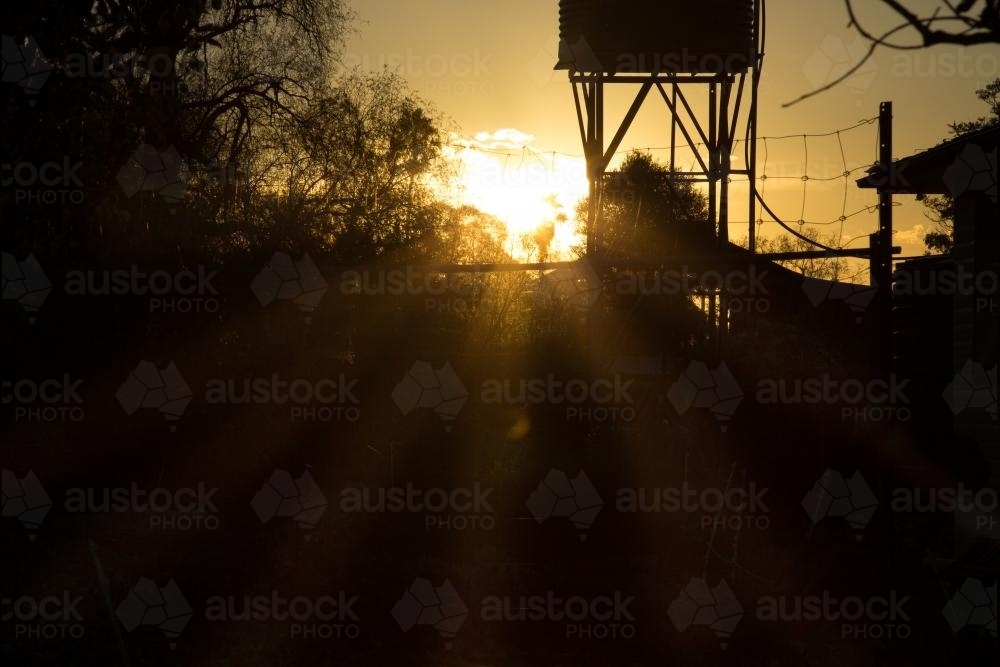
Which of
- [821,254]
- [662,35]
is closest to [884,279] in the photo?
[821,254]

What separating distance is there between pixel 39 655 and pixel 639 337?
548 centimetres

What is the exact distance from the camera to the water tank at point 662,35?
17.7 m

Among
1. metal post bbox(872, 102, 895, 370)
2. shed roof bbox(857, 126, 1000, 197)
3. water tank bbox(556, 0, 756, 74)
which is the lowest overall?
metal post bbox(872, 102, 895, 370)

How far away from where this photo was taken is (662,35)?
697 inches

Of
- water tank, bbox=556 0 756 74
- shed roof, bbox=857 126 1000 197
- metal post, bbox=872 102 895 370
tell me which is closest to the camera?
metal post, bbox=872 102 895 370

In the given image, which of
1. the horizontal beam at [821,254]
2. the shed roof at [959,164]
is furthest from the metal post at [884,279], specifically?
the shed roof at [959,164]

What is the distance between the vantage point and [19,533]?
8.63 metres

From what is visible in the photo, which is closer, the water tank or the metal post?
the metal post

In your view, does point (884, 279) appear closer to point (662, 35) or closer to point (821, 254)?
point (821, 254)

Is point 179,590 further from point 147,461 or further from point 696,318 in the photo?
point 696,318

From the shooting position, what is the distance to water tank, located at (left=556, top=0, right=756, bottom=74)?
17.7 meters

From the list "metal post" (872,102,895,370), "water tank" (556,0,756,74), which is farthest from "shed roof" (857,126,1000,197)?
"water tank" (556,0,756,74)

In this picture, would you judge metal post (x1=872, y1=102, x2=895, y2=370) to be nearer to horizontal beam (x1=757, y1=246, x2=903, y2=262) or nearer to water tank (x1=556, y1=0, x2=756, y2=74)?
horizontal beam (x1=757, y1=246, x2=903, y2=262)

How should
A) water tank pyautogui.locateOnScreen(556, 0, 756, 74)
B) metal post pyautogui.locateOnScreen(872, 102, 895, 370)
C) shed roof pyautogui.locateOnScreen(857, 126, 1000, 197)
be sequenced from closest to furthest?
metal post pyautogui.locateOnScreen(872, 102, 895, 370)
shed roof pyautogui.locateOnScreen(857, 126, 1000, 197)
water tank pyautogui.locateOnScreen(556, 0, 756, 74)
